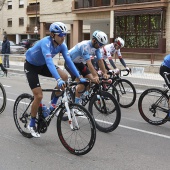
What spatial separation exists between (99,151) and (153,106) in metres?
2.21

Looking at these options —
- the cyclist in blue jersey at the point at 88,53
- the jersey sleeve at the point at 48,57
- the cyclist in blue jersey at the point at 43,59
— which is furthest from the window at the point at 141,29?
the jersey sleeve at the point at 48,57

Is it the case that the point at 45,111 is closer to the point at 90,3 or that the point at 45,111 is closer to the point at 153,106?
the point at 153,106

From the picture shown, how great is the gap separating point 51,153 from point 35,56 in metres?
1.53

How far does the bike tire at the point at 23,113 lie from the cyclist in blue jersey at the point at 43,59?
0.28 metres

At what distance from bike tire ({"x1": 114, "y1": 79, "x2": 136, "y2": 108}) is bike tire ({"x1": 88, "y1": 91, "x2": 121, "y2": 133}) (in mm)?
2138

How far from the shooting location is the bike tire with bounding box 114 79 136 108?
848cm

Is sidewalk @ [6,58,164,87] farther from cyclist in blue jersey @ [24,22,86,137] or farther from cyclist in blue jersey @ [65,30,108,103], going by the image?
cyclist in blue jersey @ [24,22,86,137]

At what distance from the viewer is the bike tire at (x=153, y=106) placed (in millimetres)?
6746

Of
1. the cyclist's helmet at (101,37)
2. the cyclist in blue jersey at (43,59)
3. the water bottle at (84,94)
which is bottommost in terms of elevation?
the water bottle at (84,94)

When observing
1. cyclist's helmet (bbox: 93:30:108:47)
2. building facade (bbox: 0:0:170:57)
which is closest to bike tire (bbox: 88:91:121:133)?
cyclist's helmet (bbox: 93:30:108:47)

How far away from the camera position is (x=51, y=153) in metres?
5.00

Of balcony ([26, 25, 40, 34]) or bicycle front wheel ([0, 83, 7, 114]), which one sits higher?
balcony ([26, 25, 40, 34])

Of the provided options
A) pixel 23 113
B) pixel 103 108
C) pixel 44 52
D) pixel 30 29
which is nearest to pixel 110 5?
pixel 103 108

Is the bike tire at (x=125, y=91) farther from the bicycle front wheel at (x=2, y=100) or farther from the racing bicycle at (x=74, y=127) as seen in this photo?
the racing bicycle at (x=74, y=127)
